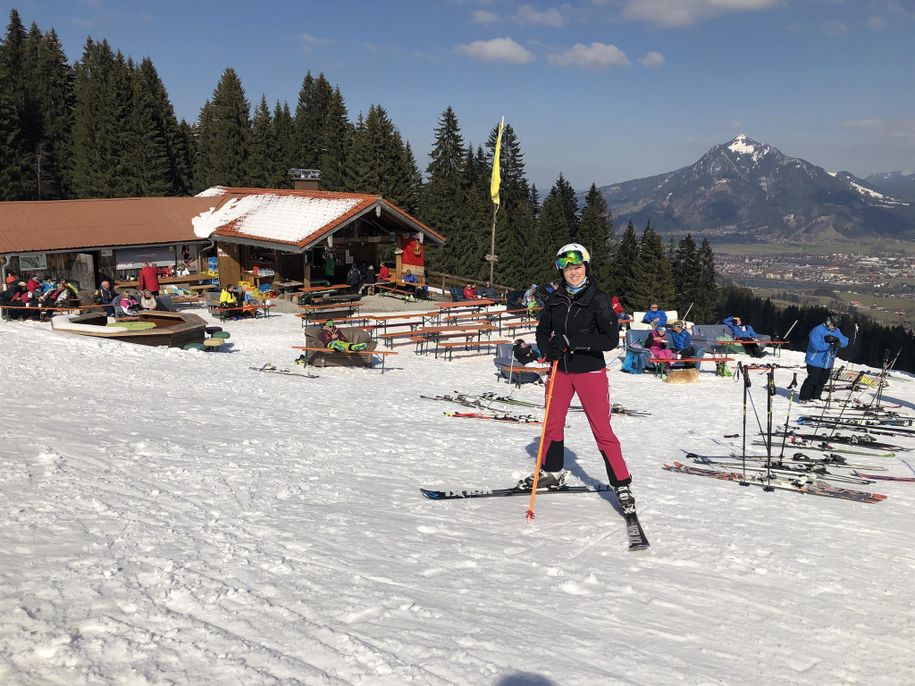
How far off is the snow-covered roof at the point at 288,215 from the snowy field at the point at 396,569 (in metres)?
18.5

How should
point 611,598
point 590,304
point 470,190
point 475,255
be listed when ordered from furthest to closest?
point 470,190, point 475,255, point 590,304, point 611,598

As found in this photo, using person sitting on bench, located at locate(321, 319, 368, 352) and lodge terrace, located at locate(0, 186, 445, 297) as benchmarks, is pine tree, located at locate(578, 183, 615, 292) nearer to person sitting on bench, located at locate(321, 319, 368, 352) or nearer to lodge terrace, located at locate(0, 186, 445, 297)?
lodge terrace, located at locate(0, 186, 445, 297)

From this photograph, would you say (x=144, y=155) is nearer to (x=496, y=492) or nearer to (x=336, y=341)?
(x=336, y=341)

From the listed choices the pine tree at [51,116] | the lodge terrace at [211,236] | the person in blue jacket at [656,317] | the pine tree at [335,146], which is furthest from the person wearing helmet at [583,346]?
the pine tree at [51,116]

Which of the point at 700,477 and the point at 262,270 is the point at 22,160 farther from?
the point at 700,477

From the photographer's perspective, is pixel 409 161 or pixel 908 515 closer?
pixel 908 515

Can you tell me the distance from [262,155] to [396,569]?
62.2 metres

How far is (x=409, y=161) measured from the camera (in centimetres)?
6431

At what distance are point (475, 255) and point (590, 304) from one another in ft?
186

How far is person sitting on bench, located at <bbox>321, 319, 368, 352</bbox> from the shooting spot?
647 inches

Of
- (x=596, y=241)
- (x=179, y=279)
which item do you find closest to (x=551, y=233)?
(x=596, y=241)

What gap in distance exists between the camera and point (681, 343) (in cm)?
1769

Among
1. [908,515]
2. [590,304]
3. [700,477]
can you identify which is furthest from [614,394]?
[590,304]

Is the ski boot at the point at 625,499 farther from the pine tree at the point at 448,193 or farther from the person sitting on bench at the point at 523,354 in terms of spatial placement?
the pine tree at the point at 448,193
